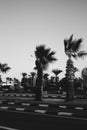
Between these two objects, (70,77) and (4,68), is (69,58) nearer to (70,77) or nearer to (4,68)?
(70,77)

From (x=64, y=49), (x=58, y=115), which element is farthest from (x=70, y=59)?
(x=58, y=115)

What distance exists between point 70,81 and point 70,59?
209 centimetres

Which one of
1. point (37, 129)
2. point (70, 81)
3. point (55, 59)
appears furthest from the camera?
point (55, 59)

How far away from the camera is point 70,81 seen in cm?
2459

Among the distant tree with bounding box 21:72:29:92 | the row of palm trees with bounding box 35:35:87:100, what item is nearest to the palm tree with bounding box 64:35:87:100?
the row of palm trees with bounding box 35:35:87:100

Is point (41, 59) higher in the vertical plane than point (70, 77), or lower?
higher

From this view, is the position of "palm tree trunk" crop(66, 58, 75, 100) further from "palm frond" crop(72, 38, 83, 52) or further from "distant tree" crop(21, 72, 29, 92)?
"distant tree" crop(21, 72, 29, 92)

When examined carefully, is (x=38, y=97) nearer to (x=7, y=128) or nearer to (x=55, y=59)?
(x=55, y=59)

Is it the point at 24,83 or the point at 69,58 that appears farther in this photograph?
the point at 24,83

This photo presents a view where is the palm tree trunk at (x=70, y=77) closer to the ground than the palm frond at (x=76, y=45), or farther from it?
closer to the ground

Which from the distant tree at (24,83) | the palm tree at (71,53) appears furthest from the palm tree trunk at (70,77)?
the distant tree at (24,83)

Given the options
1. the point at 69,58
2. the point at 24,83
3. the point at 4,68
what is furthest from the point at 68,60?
the point at 24,83

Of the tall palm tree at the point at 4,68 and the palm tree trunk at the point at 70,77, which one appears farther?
the tall palm tree at the point at 4,68

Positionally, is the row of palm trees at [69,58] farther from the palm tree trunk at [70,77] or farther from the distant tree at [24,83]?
the distant tree at [24,83]
